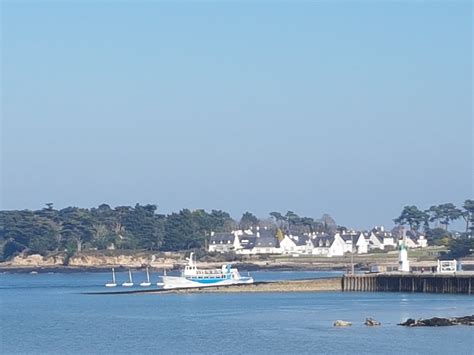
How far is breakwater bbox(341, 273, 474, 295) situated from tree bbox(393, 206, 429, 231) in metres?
109

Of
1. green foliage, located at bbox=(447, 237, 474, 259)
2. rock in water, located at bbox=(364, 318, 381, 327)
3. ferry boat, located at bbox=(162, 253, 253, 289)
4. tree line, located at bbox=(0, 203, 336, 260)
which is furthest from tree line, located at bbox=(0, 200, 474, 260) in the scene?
rock in water, located at bbox=(364, 318, 381, 327)

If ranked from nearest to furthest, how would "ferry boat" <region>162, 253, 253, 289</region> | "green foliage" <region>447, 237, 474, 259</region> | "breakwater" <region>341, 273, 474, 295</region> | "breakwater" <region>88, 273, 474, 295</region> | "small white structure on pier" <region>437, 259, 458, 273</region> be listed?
1. "breakwater" <region>341, 273, 474, 295</region>
2. "breakwater" <region>88, 273, 474, 295</region>
3. "small white structure on pier" <region>437, 259, 458, 273</region>
4. "ferry boat" <region>162, 253, 253, 289</region>
5. "green foliage" <region>447, 237, 474, 259</region>

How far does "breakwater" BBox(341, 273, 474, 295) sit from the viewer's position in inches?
3191

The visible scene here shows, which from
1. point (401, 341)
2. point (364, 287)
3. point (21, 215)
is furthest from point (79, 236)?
point (401, 341)

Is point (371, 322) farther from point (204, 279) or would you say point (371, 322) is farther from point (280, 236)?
point (280, 236)

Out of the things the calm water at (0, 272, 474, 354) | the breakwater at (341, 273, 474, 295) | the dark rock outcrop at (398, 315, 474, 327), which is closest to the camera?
the calm water at (0, 272, 474, 354)

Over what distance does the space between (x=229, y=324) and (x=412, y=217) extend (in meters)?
137

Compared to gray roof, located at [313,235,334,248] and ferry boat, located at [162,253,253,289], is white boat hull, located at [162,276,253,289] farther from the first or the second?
gray roof, located at [313,235,334,248]

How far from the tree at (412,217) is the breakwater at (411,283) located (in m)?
109

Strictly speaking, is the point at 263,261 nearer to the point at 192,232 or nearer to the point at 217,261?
the point at 217,261

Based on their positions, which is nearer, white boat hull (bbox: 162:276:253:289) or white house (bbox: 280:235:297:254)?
white boat hull (bbox: 162:276:253:289)

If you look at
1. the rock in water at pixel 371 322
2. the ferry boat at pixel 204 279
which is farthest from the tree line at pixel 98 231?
the rock in water at pixel 371 322

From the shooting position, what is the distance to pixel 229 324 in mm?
63344

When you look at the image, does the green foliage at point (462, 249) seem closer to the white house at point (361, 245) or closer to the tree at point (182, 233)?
the white house at point (361, 245)
